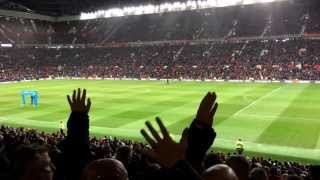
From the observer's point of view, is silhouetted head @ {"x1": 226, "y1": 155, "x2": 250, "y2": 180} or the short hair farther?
silhouetted head @ {"x1": 226, "y1": 155, "x2": 250, "y2": 180}

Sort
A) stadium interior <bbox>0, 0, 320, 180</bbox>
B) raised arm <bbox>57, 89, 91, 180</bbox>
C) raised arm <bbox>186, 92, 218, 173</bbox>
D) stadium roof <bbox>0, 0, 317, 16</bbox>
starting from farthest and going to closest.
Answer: stadium roof <bbox>0, 0, 317, 16</bbox>, raised arm <bbox>57, 89, 91, 180</bbox>, stadium interior <bbox>0, 0, 320, 180</bbox>, raised arm <bbox>186, 92, 218, 173</bbox>

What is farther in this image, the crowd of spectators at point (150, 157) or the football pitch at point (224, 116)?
the football pitch at point (224, 116)

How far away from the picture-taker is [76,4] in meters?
106

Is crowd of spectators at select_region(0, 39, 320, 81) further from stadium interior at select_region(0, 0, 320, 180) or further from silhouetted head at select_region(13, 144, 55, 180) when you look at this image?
silhouetted head at select_region(13, 144, 55, 180)

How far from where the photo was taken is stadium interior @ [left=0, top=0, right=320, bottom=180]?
5.26 metres

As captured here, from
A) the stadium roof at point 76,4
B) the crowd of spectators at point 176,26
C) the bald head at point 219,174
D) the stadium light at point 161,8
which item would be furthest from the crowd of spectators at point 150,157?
the stadium roof at point 76,4

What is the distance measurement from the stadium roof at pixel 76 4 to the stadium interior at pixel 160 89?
0.29 meters

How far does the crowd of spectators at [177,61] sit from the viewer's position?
237 ft

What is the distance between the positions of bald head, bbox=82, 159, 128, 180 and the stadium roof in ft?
321

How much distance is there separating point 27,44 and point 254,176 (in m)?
106

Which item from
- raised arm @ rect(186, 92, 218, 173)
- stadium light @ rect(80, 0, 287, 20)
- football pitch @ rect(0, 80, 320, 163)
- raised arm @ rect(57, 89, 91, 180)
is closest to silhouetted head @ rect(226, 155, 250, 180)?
raised arm @ rect(186, 92, 218, 173)

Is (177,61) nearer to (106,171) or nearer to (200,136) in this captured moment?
(200,136)

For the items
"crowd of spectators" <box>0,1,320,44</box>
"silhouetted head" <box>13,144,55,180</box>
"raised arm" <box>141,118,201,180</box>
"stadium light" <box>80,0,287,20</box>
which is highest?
"stadium light" <box>80,0,287,20</box>

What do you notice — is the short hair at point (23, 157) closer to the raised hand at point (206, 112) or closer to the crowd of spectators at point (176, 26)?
the raised hand at point (206, 112)
